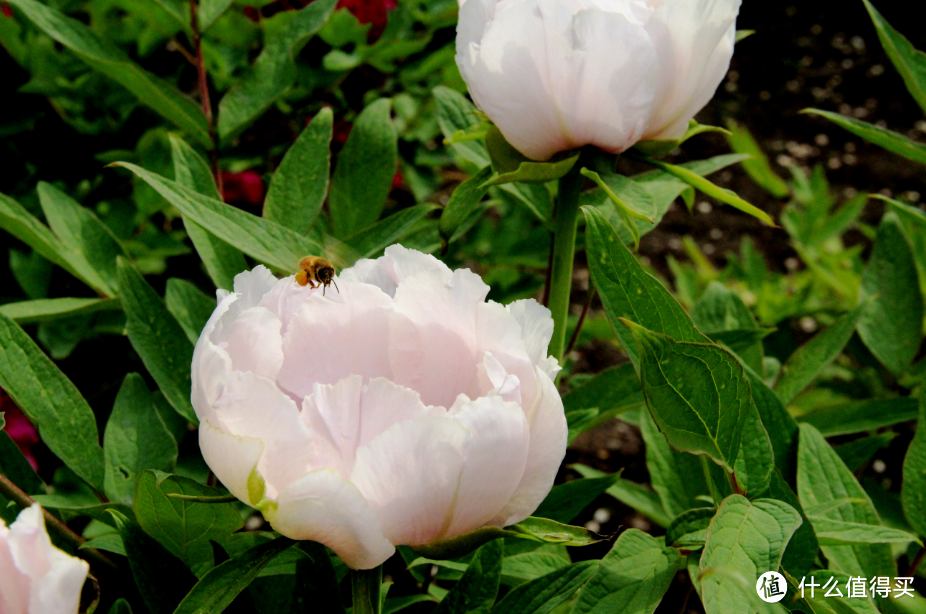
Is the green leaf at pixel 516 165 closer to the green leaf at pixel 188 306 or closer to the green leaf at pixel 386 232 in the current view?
the green leaf at pixel 386 232

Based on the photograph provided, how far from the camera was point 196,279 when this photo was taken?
1082 mm

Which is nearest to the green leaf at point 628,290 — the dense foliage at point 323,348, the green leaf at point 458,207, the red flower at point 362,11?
the dense foliage at point 323,348

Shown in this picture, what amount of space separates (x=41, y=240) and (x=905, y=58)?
678 mm

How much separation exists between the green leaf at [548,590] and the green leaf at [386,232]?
0.26 metres

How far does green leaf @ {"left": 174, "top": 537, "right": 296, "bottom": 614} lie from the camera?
399 millimetres

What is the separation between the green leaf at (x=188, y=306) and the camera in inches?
25.5

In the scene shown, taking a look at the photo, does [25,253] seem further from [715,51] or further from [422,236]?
[715,51]

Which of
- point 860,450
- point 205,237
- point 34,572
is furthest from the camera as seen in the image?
point 860,450

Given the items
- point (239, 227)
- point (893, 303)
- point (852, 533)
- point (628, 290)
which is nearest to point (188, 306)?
point (239, 227)

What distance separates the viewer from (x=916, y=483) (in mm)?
600

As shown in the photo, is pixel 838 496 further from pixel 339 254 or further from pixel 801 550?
pixel 339 254

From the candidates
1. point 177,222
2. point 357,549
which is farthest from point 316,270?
point 177,222

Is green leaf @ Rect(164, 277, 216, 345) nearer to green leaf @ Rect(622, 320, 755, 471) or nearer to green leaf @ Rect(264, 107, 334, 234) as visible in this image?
green leaf @ Rect(264, 107, 334, 234)

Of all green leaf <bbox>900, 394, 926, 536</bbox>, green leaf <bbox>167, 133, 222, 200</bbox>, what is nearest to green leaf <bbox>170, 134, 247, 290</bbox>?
green leaf <bbox>167, 133, 222, 200</bbox>
